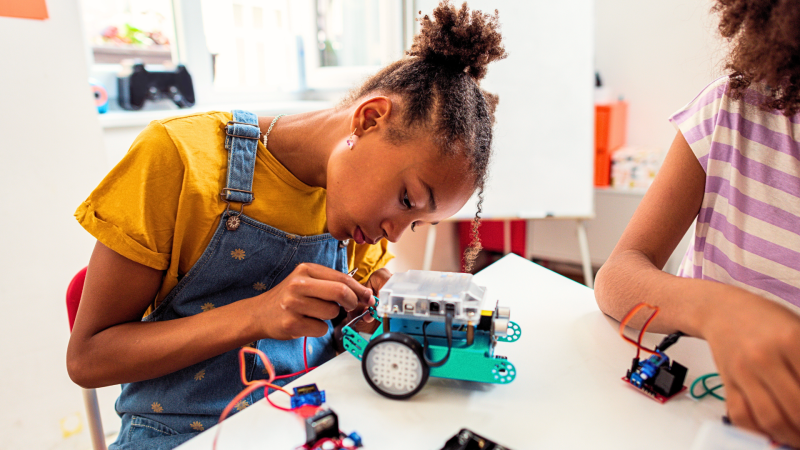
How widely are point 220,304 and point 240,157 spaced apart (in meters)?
0.24

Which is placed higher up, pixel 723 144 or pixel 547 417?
pixel 723 144

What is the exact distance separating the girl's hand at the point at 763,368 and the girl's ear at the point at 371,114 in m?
0.52

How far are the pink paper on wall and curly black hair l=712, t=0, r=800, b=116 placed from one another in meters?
1.33

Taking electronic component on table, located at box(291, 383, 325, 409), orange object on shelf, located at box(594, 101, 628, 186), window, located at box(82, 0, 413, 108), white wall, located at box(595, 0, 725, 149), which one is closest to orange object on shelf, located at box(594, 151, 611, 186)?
orange object on shelf, located at box(594, 101, 628, 186)

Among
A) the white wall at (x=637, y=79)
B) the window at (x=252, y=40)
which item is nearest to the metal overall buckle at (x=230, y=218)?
the window at (x=252, y=40)

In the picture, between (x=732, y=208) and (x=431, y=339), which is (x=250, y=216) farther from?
(x=732, y=208)

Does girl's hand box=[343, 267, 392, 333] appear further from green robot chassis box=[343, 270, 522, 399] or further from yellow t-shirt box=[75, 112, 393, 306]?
yellow t-shirt box=[75, 112, 393, 306]

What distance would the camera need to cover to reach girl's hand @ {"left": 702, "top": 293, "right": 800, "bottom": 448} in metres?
0.45

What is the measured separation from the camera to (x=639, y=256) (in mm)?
795

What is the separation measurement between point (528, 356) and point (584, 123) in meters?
1.58

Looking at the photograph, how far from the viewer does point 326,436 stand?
52cm

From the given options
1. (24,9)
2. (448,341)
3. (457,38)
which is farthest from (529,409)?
(24,9)

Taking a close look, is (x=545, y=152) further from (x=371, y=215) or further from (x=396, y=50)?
(x=371, y=215)

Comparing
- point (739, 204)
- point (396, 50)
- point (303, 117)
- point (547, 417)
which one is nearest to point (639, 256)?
point (739, 204)
